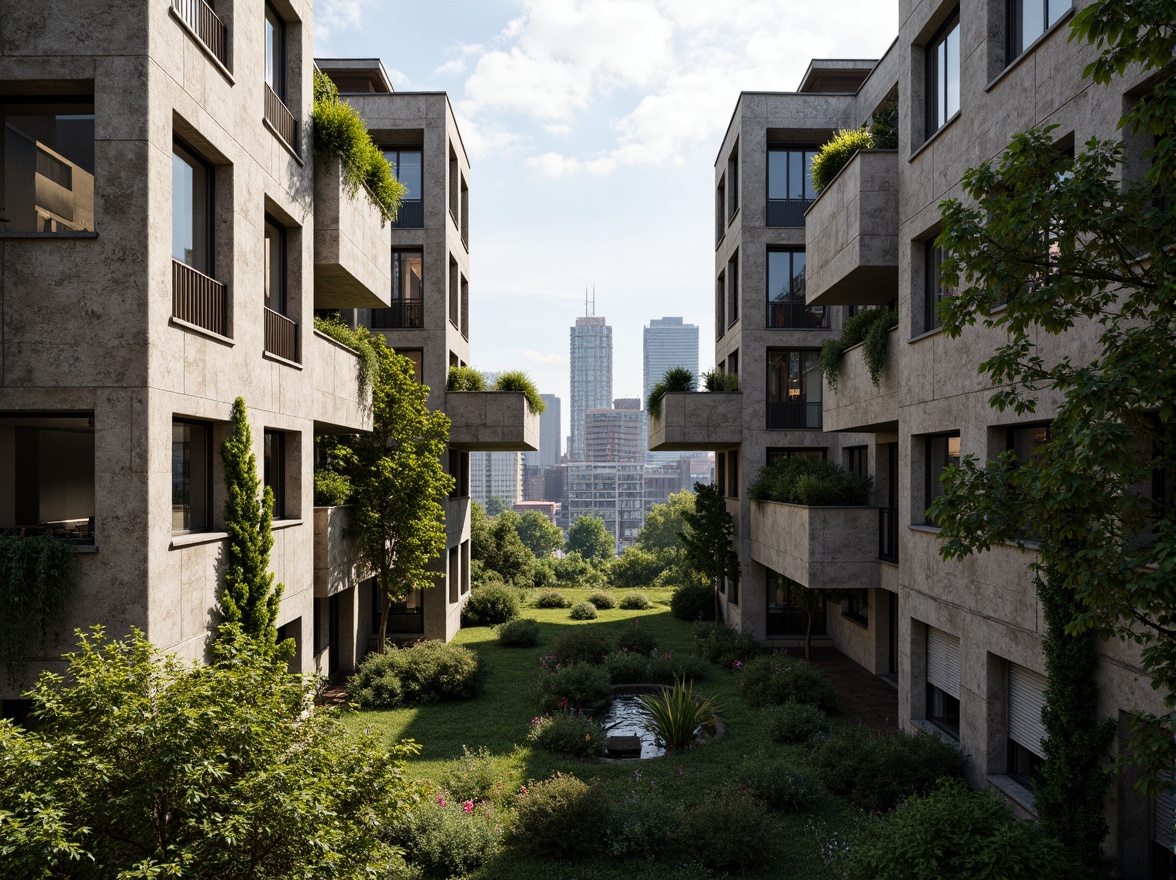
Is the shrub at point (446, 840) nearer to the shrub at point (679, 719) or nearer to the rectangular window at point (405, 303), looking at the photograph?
the shrub at point (679, 719)

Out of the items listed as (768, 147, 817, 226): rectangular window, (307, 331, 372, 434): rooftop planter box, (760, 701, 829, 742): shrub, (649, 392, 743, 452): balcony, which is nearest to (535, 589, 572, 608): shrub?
(649, 392, 743, 452): balcony

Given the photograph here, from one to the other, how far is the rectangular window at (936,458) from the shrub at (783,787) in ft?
16.6

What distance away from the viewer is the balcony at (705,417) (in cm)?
2641

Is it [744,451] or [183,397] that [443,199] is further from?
[183,397]

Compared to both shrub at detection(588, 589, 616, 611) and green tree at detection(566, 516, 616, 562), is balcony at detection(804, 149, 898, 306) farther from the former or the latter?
green tree at detection(566, 516, 616, 562)

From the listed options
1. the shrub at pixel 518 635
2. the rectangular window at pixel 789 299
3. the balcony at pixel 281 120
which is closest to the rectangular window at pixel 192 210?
the balcony at pixel 281 120

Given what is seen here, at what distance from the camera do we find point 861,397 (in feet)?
58.1

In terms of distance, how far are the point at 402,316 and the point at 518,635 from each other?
37.5 feet

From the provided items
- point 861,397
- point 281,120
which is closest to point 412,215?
point 281,120

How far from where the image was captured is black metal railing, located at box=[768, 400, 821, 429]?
26062 mm

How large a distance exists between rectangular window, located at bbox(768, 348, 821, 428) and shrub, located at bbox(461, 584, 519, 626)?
12.8m

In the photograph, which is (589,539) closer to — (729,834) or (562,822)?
(562,822)

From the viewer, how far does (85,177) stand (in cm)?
1005

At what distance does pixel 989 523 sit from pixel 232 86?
12.4 m
